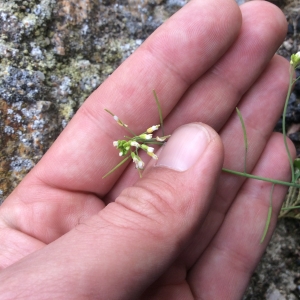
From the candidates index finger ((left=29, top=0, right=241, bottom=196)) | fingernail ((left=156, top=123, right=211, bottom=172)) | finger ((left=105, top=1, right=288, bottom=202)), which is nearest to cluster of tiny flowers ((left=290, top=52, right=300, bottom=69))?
finger ((left=105, top=1, right=288, bottom=202))

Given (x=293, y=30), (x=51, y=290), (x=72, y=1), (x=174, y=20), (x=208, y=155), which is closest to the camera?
(x=51, y=290)

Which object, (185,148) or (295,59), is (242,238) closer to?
(185,148)

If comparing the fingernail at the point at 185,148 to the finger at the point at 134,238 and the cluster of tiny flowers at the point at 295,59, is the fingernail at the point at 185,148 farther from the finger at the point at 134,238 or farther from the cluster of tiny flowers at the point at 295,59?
the cluster of tiny flowers at the point at 295,59

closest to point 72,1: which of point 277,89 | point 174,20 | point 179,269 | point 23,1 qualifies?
point 23,1

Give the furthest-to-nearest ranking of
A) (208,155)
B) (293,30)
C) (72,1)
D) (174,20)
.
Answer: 1. (293,30)
2. (72,1)
3. (174,20)
4. (208,155)

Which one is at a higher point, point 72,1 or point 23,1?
point 23,1

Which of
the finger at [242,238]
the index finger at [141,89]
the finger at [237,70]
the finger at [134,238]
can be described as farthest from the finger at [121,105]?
the finger at [242,238]

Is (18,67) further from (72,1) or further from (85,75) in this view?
(72,1)

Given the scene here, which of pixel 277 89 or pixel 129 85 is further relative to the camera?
pixel 277 89
